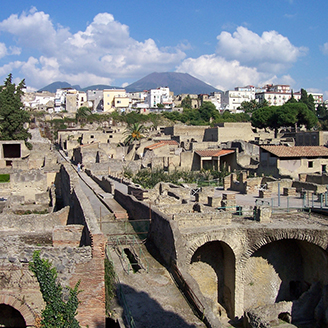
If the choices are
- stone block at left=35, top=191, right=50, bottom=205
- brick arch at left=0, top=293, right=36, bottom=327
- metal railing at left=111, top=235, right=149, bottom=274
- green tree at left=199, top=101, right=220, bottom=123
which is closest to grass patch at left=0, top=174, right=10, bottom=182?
stone block at left=35, top=191, right=50, bottom=205

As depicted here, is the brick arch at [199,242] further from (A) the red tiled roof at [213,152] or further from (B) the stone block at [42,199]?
(A) the red tiled roof at [213,152]

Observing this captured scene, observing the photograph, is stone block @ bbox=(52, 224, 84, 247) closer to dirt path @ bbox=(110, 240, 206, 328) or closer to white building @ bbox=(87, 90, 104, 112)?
dirt path @ bbox=(110, 240, 206, 328)

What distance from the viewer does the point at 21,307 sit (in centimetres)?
730

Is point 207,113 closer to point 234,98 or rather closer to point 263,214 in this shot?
point 234,98

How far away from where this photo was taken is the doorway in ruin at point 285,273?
13.9 m

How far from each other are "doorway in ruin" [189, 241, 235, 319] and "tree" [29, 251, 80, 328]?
7036mm

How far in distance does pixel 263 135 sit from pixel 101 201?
35678 mm

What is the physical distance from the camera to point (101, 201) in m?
19.3

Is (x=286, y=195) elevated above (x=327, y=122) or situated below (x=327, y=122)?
below

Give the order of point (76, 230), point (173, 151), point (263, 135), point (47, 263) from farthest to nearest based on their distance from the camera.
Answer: point (263, 135) → point (173, 151) → point (76, 230) → point (47, 263)

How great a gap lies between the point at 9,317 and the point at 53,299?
136 cm

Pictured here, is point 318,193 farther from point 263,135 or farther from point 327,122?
point 327,122

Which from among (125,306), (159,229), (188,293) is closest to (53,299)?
(125,306)

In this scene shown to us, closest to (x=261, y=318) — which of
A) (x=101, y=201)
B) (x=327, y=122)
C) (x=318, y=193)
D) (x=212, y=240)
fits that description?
(x=212, y=240)
